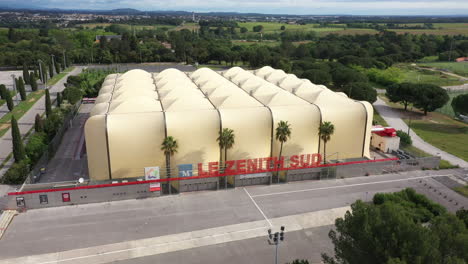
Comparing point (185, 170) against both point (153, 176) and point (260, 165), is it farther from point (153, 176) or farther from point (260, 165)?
point (260, 165)

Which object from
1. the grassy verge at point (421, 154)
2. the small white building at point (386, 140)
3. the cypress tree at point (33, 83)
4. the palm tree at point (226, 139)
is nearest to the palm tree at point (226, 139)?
the palm tree at point (226, 139)

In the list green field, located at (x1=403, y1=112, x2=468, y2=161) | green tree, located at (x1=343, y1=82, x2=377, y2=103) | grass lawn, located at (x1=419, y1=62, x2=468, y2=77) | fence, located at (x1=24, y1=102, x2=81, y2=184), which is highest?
green tree, located at (x1=343, y1=82, x2=377, y2=103)

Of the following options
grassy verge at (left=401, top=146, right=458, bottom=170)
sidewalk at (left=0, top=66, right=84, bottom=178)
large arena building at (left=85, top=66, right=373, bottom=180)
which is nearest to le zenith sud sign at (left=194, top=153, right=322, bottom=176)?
large arena building at (left=85, top=66, right=373, bottom=180)

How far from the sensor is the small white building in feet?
205

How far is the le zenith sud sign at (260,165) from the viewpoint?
1964 inches

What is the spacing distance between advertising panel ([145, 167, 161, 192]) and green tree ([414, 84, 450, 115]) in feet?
221

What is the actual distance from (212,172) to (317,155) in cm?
1626

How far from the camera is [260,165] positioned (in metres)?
51.2

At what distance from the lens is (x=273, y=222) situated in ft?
137

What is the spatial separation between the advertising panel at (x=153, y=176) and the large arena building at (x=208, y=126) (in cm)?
231

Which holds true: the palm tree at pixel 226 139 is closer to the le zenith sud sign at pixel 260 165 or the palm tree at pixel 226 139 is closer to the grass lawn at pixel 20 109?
the le zenith sud sign at pixel 260 165

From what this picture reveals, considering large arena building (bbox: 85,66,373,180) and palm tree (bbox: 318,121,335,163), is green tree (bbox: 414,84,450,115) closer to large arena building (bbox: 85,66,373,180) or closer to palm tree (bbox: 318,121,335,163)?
large arena building (bbox: 85,66,373,180)

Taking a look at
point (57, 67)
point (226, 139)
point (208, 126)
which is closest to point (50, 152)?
point (208, 126)

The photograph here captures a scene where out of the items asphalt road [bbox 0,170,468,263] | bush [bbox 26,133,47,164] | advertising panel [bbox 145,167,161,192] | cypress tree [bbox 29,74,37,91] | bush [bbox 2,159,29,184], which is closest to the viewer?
asphalt road [bbox 0,170,468,263]
